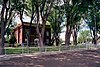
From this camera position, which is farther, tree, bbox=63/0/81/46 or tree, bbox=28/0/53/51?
tree, bbox=63/0/81/46

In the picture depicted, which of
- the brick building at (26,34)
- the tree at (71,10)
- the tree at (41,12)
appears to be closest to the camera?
the tree at (41,12)

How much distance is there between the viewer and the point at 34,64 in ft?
57.4

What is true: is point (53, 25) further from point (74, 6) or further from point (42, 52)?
point (42, 52)

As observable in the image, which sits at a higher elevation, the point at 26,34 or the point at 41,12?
the point at 41,12

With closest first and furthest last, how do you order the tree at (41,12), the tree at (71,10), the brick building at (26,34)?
the tree at (41,12)
the tree at (71,10)
the brick building at (26,34)

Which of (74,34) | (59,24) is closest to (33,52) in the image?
(74,34)

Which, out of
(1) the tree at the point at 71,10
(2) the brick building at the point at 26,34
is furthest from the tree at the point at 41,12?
(2) the brick building at the point at 26,34

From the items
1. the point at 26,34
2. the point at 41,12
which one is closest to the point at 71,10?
the point at 41,12

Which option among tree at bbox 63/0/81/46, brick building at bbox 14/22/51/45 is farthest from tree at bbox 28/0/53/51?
brick building at bbox 14/22/51/45

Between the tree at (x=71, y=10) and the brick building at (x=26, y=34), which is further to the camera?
the brick building at (x=26, y=34)

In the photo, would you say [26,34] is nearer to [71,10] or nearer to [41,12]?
[71,10]

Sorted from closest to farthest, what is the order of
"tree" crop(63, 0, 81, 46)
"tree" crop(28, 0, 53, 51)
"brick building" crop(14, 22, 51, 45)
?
1. "tree" crop(28, 0, 53, 51)
2. "tree" crop(63, 0, 81, 46)
3. "brick building" crop(14, 22, 51, 45)

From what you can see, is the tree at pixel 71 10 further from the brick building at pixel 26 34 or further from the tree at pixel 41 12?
the brick building at pixel 26 34

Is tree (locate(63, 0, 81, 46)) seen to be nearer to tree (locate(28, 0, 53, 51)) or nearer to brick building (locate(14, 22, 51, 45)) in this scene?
tree (locate(28, 0, 53, 51))
